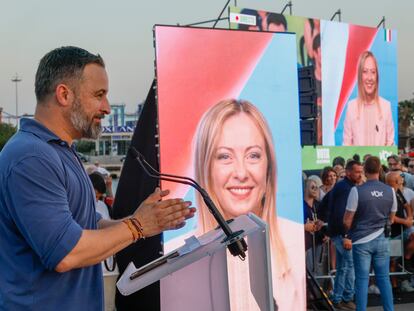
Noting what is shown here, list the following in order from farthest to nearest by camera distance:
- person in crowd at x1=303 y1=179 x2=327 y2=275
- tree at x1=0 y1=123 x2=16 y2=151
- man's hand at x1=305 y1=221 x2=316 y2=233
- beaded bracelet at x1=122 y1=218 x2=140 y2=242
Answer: tree at x1=0 y1=123 x2=16 y2=151 → person in crowd at x1=303 y1=179 x2=327 y2=275 → man's hand at x1=305 y1=221 x2=316 y2=233 → beaded bracelet at x1=122 y1=218 x2=140 y2=242

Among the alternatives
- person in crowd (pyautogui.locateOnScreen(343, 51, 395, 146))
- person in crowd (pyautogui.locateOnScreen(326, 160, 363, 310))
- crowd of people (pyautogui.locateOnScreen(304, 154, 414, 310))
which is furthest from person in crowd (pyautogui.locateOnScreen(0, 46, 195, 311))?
person in crowd (pyautogui.locateOnScreen(343, 51, 395, 146))

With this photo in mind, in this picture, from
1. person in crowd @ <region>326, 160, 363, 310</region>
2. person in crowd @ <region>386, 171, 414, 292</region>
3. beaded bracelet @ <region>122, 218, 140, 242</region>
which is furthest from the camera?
person in crowd @ <region>386, 171, 414, 292</region>

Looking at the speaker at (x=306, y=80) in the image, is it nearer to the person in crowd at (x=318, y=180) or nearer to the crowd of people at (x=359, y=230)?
the crowd of people at (x=359, y=230)

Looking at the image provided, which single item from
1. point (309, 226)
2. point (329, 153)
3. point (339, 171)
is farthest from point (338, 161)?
point (309, 226)

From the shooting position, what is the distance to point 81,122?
1792 mm

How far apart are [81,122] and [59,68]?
0.62ft

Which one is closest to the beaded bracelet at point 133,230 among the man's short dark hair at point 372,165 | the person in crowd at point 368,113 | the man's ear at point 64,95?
the man's ear at point 64,95

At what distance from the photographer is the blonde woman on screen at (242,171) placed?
13.3 feet

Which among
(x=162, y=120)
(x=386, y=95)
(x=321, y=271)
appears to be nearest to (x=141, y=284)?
(x=162, y=120)

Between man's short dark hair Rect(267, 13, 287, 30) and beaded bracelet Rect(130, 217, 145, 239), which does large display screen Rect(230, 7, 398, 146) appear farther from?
beaded bracelet Rect(130, 217, 145, 239)

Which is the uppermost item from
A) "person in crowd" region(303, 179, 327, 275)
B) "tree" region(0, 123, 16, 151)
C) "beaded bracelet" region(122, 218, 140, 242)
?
"tree" region(0, 123, 16, 151)

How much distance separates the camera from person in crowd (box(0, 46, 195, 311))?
154 centimetres

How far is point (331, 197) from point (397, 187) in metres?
1.35

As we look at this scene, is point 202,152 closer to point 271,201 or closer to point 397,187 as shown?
point 271,201
